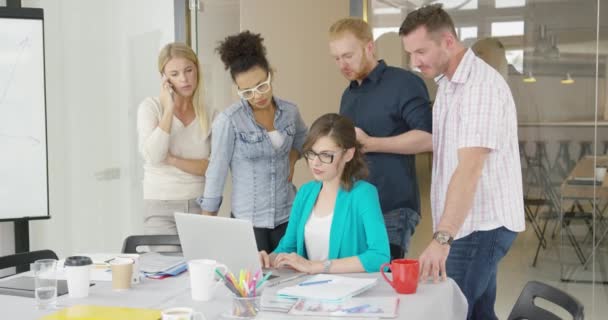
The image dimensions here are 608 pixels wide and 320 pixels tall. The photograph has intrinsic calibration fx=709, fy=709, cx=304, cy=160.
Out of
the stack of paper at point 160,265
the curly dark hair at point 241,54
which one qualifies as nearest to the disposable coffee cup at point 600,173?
the curly dark hair at point 241,54

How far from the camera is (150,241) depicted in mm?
3191

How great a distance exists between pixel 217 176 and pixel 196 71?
2.22 feet

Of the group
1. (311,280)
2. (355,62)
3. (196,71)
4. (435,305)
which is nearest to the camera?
(435,305)

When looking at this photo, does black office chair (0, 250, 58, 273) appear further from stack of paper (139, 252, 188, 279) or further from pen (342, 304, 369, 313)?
pen (342, 304, 369, 313)

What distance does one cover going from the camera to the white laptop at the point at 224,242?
7.11ft

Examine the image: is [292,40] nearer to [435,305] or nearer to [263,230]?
[263,230]

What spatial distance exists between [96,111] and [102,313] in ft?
9.64

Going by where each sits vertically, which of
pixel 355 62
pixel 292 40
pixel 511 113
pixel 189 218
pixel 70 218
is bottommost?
pixel 70 218

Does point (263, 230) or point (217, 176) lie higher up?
point (217, 176)

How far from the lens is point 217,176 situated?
3.13 meters

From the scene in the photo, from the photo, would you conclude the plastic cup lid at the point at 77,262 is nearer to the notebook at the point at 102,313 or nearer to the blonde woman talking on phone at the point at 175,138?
the notebook at the point at 102,313

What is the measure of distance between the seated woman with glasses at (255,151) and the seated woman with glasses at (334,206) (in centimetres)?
47

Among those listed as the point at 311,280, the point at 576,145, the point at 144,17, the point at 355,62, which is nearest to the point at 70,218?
the point at 144,17

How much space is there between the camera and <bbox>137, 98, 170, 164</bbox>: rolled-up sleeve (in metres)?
3.42
